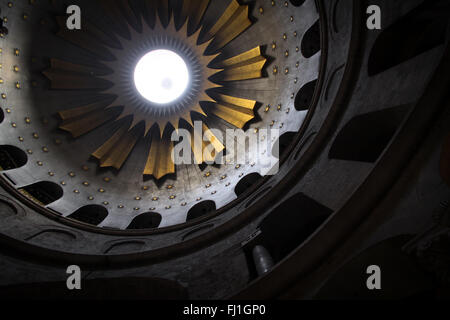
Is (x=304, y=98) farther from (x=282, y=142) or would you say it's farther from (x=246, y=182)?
(x=246, y=182)

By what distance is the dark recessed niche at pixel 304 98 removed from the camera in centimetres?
999

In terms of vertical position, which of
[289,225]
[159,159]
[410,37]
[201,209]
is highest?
[159,159]

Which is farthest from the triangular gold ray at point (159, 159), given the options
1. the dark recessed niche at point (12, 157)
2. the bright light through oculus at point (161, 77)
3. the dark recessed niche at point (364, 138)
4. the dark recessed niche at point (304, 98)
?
the dark recessed niche at point (364, 138)

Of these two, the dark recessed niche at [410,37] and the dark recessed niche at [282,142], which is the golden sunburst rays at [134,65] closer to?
the dark recessed niche at [282,142]

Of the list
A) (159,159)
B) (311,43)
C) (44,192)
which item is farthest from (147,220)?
(311,43)

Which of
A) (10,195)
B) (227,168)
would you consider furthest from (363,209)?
(10,195)

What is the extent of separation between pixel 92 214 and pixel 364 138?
10637mm

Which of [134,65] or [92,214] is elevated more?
[134,65]

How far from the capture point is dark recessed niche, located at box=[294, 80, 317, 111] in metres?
9.99

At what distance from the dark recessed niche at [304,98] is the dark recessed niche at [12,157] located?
1118 cm

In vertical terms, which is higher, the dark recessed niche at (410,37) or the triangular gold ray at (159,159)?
the triangular gold ray at (159,159)

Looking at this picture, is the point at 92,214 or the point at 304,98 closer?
the point at 304,98

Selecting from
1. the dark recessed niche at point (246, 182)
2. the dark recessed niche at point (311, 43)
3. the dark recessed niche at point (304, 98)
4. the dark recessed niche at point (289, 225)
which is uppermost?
the dark recessed niche at point (311, 43)

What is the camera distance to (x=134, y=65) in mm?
13422
